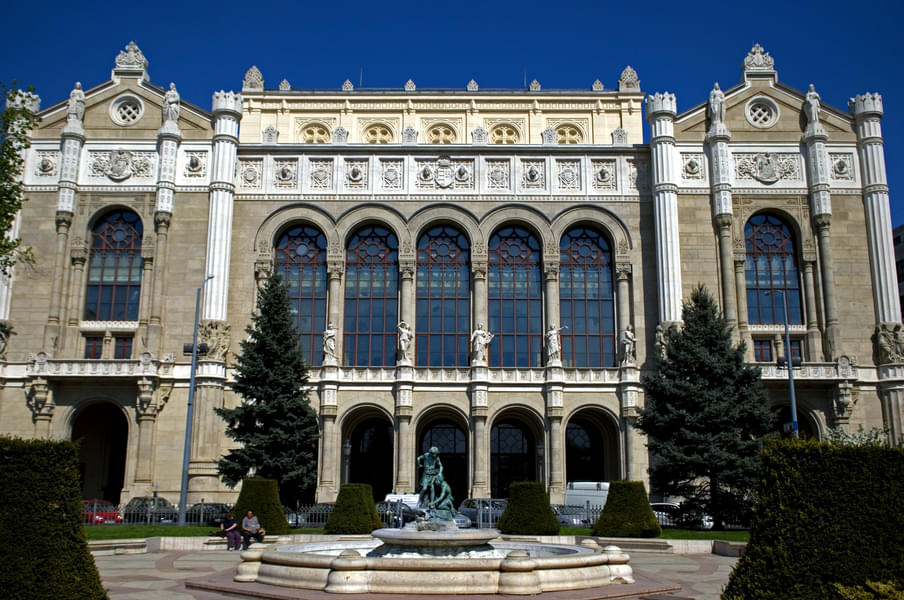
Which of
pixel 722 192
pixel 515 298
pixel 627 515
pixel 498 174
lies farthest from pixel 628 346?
pixel 627 515

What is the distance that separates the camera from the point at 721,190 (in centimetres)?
4647

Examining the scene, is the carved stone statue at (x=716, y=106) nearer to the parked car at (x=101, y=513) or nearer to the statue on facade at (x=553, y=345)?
the statue on facade at (x=553, y=345)

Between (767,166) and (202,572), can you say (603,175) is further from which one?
(202,572)

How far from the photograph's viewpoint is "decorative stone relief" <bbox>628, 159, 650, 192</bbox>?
4800 cm

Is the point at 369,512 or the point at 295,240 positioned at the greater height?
the point at 295,240

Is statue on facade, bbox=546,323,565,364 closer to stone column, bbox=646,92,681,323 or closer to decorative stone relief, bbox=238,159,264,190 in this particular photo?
stone column, bbox=646,92,681,323

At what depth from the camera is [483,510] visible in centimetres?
3622

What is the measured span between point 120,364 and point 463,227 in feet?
65.0

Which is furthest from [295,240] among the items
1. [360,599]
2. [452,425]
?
[360,599]

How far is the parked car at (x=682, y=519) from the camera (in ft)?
111

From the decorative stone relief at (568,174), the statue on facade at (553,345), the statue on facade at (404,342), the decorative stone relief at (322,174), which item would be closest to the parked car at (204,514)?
the statue on facade at (404,342)

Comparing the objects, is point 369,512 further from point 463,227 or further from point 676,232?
point 676,232

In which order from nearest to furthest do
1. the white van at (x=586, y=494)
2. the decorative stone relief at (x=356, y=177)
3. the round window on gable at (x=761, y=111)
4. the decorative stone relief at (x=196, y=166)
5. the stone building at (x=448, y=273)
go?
the white van at (x=586, y=494)
the stone building at (x=448, y=273)
the decorative stone relief at (x=196, y=166)
the decorative stone relief at (x=356, y=177)
the round window on gable at (x=761, y=111)

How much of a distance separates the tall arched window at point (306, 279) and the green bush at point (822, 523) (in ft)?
117
